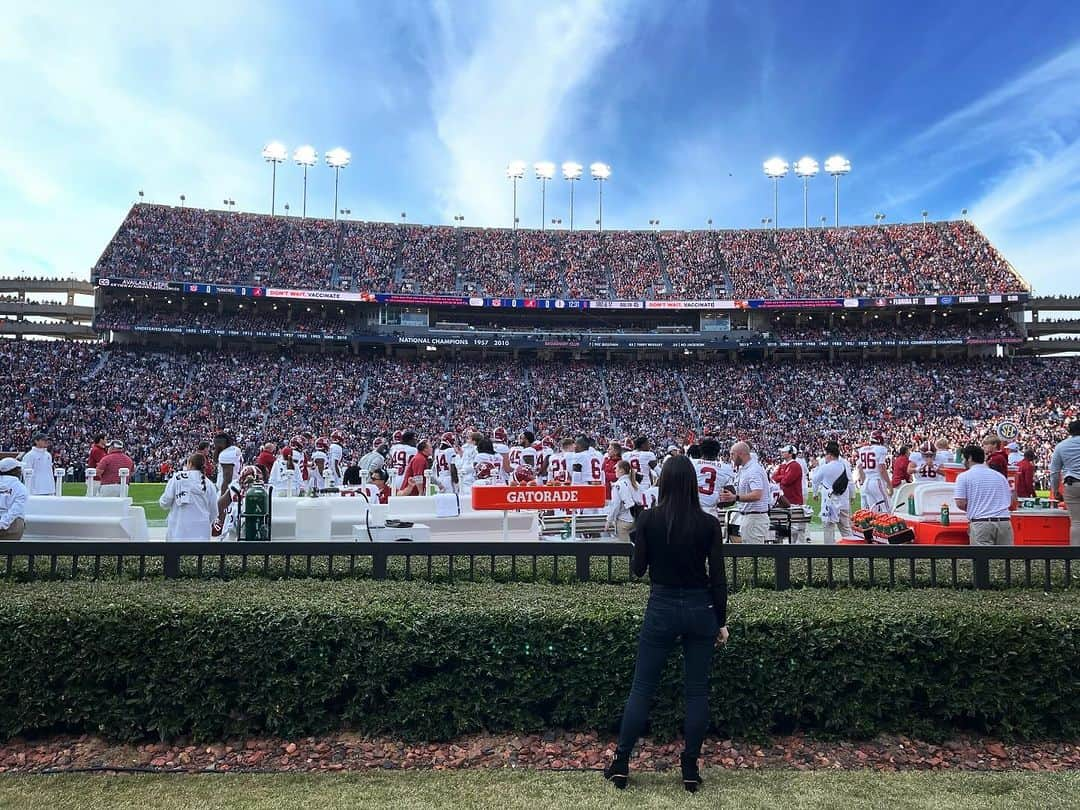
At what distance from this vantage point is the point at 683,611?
3.91 meters

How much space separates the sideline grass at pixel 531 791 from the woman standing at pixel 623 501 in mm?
5808

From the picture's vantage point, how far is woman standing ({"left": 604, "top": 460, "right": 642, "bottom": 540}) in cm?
990

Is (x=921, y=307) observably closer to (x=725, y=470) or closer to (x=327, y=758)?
(x=725, y=470)

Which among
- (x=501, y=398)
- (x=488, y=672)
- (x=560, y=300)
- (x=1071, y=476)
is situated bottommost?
(x=488, y=672)

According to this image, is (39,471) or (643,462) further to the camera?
(39,471)

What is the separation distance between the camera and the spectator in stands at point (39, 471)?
44.0 ft

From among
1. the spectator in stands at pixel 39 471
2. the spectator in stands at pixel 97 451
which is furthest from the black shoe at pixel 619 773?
the spectator in stands at pixel 97 451

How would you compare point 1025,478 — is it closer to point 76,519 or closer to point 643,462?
point 643,462

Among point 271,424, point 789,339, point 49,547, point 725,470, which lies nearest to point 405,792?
point 49,547

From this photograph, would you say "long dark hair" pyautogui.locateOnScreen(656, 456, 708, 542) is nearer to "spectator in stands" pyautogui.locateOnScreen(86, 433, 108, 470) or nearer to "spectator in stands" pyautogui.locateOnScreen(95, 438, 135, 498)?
"spectator in stands" pyautogui.locateOnScreen(95, 438, 135, 498)

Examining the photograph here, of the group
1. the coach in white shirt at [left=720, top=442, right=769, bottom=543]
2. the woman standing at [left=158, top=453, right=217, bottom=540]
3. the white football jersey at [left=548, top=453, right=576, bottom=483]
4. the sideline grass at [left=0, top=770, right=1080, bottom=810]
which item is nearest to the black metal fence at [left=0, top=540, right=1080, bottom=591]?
the woman standing at [left=158, top=453, right=217, bottom=540]

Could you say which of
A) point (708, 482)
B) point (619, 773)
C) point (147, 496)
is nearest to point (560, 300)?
point (147, 496)

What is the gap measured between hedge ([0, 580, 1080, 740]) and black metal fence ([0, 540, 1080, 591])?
116 centimetres

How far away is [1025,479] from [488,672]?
1239 centimetres
